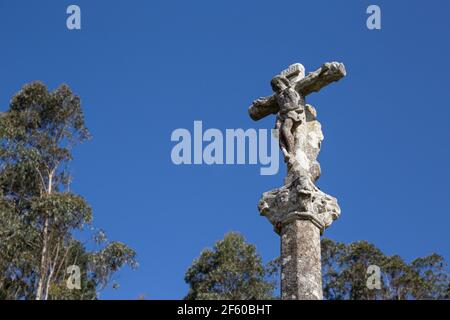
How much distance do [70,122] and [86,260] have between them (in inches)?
238

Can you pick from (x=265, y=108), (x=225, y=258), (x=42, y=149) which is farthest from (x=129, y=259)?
(x=265, y=108)

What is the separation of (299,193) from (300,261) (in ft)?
2.24

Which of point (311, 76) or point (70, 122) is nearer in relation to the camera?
point (311, 76)

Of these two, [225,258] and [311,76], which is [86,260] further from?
[311,76]

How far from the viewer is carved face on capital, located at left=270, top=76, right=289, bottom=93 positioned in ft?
27.8

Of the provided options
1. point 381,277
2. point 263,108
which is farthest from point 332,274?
point 263,108

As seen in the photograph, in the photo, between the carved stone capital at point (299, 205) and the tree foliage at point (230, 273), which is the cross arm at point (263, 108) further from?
the tree foliage at point (230, 273)

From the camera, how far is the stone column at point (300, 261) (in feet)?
22.7

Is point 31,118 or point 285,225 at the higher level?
point 31,118

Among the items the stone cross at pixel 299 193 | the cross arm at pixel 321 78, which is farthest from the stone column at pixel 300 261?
the cross arm at pixel 321 78

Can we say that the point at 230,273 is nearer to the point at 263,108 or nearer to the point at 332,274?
the point at 332,274

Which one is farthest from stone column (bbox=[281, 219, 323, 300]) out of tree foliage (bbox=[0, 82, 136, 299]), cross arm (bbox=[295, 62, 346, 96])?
tree foliage (bbox=[0, 82, 136, 299])
